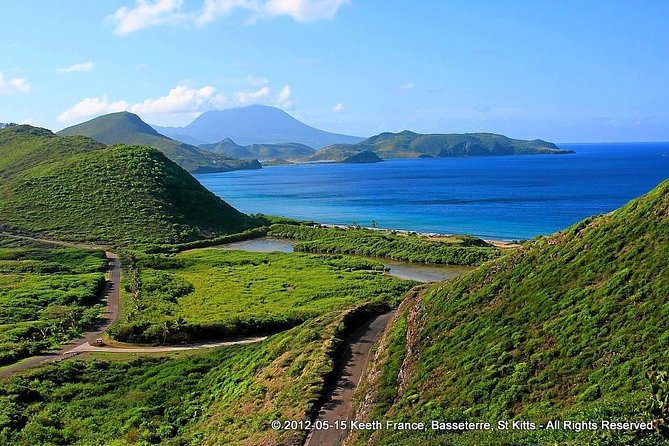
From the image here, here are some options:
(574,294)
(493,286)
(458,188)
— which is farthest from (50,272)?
(458,188)

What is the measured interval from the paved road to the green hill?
2645 inches

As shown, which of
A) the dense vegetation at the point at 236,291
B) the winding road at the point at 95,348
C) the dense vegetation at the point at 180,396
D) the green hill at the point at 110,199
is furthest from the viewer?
the green hill at the point at 110,199

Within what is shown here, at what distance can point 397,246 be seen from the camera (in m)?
79.4

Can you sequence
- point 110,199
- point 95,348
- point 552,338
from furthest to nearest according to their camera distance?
point 110,199
point 95,348
point 552,338

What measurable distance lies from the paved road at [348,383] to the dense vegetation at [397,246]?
3943 cm

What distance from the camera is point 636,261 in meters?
22.8

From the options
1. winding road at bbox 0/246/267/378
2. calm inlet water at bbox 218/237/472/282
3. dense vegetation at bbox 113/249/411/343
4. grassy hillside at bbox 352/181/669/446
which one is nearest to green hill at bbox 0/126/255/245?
calm inlet water at bbox 218/237/472/282

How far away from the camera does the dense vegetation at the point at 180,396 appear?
2469 centimetres

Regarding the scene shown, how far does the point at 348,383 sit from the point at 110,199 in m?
94.3

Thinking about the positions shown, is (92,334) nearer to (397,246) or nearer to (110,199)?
(397,246)

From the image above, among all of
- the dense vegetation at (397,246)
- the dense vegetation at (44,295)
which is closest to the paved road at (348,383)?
the dense vegetation at (44,295)

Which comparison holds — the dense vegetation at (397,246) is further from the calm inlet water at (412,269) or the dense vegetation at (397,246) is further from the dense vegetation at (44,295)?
the dense vegetation at (44,295)

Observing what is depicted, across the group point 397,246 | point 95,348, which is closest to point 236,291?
point 95,348

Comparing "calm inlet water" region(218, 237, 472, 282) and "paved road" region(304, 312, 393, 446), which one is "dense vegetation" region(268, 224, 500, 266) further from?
"paved road" region(304, 312, 393, 446)
